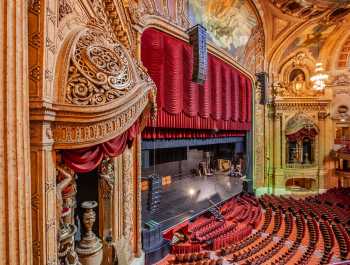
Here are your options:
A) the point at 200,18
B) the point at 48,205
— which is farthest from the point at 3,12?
the point at 200,18

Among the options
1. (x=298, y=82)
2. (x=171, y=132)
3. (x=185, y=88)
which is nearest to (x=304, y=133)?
(x=298, y=82)

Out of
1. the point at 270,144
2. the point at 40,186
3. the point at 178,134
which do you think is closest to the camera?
the point at 40,186

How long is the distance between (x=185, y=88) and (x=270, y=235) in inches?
178

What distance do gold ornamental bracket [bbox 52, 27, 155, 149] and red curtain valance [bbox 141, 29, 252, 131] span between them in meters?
2.70

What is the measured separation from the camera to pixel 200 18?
666 centimetres

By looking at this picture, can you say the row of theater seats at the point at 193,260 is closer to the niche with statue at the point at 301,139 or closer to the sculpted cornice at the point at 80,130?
the sculpted cornice at the point at 80,130

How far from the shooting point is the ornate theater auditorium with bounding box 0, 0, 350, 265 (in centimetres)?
133

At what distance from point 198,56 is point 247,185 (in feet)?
22.4

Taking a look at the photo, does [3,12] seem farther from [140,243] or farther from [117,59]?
[140,243]

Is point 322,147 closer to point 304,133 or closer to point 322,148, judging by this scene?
point 322,148

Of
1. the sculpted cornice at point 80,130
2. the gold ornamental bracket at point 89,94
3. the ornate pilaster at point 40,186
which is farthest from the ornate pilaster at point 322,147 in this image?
the ornate pilaster at point 40,186

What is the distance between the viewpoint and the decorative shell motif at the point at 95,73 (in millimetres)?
1437

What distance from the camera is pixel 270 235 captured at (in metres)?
5.64

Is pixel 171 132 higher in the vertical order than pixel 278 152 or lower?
higher
